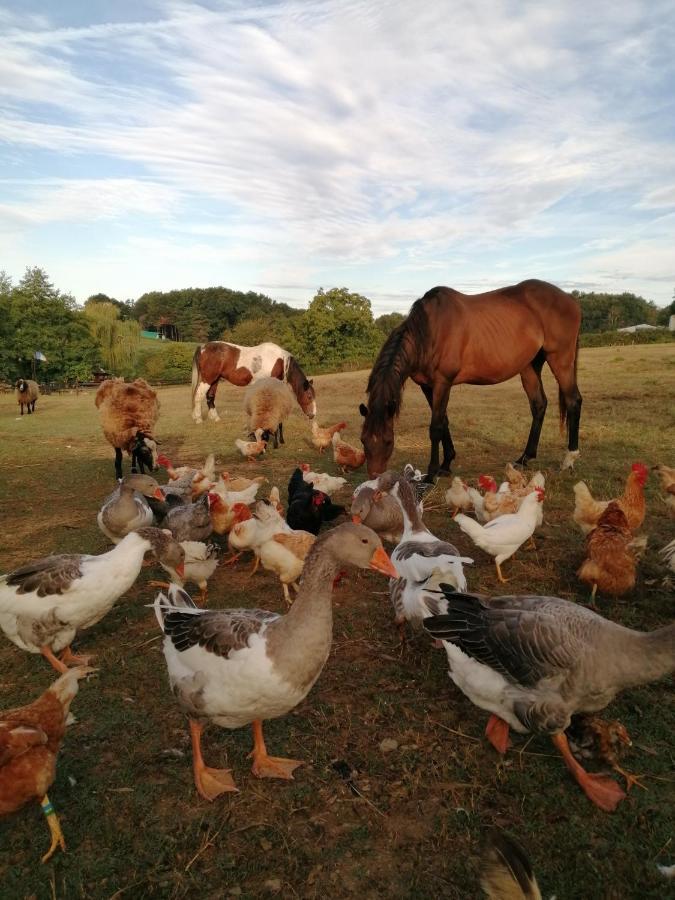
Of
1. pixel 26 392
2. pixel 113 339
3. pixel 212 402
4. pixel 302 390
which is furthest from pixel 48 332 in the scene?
pixel 302 390

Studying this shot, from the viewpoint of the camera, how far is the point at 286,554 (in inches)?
215

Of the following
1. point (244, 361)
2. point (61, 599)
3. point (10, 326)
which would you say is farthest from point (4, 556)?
point (10, 326)

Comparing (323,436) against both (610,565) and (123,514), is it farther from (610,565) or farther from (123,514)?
(610,565)

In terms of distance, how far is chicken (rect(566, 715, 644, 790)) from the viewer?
317cm

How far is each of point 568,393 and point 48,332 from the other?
158ft

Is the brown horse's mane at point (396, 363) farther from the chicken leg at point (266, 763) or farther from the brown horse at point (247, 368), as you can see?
the brown horse at point (247, 368)

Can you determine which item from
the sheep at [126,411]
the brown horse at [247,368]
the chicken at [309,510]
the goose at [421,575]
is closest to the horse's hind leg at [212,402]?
the brown horse at [247,368]

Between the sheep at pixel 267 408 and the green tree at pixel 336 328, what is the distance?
137ft

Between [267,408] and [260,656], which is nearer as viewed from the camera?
[260,656]

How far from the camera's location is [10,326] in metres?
44.7

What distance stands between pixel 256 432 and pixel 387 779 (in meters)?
10.2

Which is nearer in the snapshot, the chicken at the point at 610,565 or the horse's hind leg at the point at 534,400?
the chicken at the point at 610,565

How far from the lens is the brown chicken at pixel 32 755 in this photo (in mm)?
2715

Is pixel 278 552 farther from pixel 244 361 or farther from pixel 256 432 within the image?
pixel 244 361
